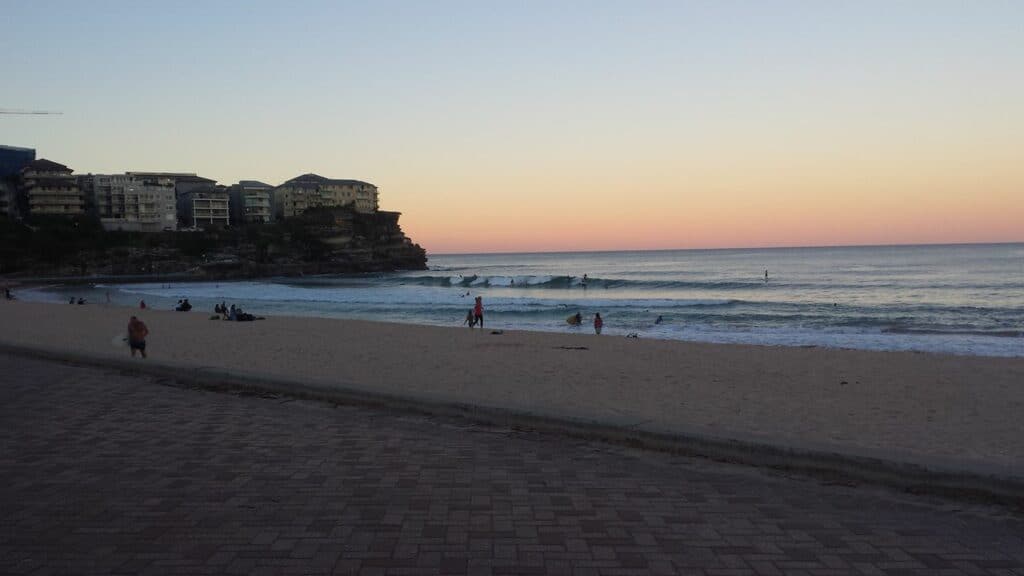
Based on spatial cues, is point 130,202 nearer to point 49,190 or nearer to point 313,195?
point 49,190


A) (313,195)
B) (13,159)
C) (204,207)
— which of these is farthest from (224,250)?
(13,159)

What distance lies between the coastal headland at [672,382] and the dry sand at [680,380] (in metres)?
0.03

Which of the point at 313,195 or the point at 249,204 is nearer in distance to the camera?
A: the point at 249,204

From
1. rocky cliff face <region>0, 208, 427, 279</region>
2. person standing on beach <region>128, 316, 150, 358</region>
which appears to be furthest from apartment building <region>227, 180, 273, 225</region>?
person standing on beach <region>128, 316, 150, 358</region>

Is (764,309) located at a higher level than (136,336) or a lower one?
lower

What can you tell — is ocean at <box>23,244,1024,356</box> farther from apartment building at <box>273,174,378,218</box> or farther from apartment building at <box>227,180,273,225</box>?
apartment building at <box>273,174,378,218</box>

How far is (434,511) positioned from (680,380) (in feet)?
24.7

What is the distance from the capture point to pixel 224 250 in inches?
4040

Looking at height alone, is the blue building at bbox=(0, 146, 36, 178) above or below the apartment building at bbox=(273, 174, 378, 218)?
above

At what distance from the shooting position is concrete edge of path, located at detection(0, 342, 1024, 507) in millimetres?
4871

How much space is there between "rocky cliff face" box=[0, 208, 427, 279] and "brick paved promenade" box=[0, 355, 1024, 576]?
9258 centimetres

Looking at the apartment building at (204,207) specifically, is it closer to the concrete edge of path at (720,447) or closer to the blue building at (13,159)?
the blue building at (13,159)

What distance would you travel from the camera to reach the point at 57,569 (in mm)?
3646

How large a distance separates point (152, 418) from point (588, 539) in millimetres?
5246
